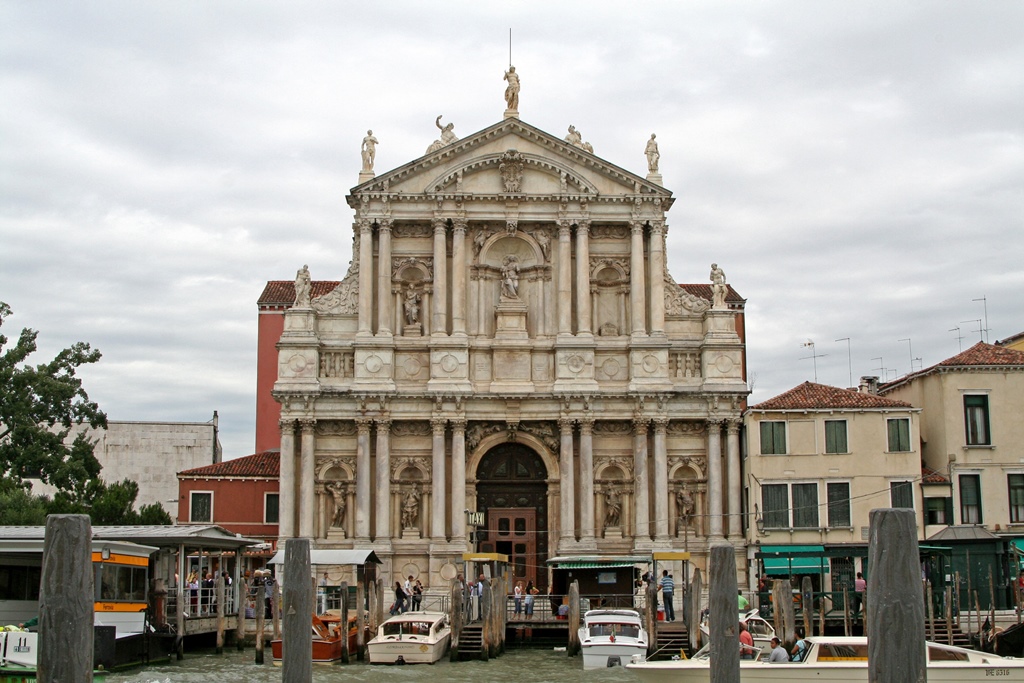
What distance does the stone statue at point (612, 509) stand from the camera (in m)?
37.7

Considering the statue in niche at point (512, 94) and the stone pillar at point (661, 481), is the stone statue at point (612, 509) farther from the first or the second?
the statue in niche at point (512, 94)

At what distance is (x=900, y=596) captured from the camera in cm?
1139

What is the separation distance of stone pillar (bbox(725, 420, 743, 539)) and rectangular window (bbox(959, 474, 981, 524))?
20.1 feet

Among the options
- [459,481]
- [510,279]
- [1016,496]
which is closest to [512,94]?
[510,279]

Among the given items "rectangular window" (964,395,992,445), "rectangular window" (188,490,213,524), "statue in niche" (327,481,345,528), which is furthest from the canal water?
"rectangular window" (964,395,992,445)

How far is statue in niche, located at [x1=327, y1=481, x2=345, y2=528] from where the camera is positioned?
123ft

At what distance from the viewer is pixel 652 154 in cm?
3969

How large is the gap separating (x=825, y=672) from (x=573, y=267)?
2052 centimetres

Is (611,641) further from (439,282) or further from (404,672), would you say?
(439,282)

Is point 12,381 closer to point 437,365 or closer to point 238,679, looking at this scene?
point 437,365

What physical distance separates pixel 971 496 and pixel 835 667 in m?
18.0

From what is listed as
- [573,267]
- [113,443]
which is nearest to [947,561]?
[573,267]

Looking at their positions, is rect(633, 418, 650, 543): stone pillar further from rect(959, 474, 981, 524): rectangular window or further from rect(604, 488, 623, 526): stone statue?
rect(959, 474, 981, 524): rectangular window

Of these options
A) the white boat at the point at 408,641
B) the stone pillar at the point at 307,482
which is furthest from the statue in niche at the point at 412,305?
the white boat at the point at 408,641
